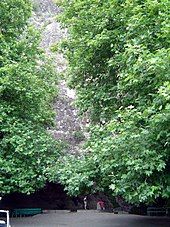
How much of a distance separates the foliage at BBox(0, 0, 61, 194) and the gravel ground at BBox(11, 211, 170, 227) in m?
2.46

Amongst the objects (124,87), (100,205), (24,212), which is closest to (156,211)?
(100,205)

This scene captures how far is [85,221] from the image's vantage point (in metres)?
15.9

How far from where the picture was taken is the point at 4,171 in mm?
13352

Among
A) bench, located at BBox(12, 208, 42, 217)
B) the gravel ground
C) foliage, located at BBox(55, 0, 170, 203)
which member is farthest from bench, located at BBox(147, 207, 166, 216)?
foliage, located at BBox(55, 0, 170, 203)

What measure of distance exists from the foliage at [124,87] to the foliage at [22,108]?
162 cm

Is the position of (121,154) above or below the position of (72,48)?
below

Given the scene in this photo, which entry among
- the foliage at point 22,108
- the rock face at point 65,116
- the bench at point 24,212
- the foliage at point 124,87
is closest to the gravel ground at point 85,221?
the bench at point 24,212

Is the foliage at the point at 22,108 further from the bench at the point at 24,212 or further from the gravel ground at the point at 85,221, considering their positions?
the bench at the point at 24,212

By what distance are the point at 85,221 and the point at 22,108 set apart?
5429mm

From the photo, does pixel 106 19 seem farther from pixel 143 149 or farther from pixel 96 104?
pixel 143 149

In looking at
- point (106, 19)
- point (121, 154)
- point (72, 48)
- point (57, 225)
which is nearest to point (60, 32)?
point (72, 48)

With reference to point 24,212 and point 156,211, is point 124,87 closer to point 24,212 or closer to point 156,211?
point 24,212

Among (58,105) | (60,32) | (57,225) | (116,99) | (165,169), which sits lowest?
(57,225)

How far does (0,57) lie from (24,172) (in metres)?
4.34
